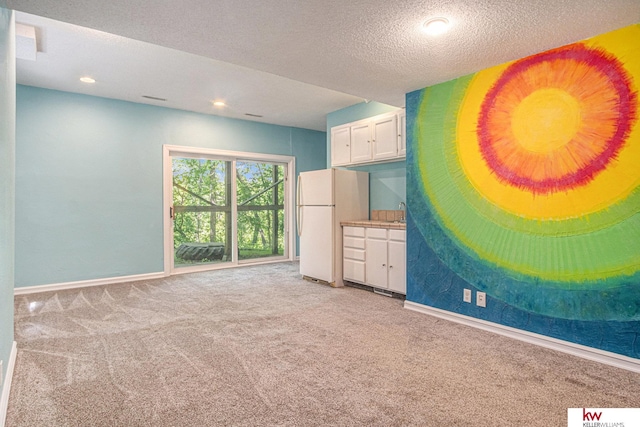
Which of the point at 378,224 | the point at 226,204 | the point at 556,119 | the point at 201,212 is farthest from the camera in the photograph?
the point at 226,204

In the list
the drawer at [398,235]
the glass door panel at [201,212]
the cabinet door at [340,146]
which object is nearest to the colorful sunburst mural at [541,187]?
the drawer at [398,235]

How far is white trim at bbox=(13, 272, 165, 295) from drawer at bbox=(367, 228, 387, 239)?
125 inches

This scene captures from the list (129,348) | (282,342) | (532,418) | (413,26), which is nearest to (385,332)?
(282,342)

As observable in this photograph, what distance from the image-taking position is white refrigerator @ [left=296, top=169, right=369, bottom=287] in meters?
4.59

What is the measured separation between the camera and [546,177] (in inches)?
102

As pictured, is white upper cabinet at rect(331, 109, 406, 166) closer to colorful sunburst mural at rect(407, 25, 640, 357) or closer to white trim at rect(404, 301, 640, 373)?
colorful sunburst mural at rect(407, 25, 640, 357)

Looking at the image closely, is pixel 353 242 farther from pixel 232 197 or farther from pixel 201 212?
pixel 201 212

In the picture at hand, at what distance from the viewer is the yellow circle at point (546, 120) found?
248cm

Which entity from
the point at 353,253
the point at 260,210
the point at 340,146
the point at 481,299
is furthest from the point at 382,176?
the point at 260,210

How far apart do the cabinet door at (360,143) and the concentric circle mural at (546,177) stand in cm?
129

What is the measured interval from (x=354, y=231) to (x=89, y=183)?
3.61 m

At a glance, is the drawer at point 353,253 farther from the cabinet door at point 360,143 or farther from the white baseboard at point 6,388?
the white baseboard at point 6,388

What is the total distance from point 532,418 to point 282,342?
165 centimetres

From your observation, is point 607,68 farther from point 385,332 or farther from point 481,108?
point 385,332
